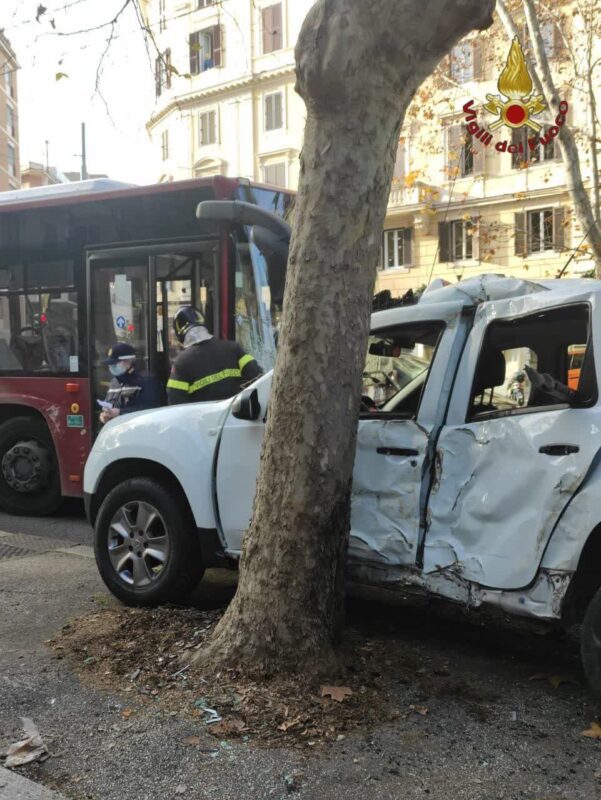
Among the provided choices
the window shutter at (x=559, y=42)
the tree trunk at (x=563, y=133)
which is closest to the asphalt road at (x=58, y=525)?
the tree trunk at (x=563, y=133)

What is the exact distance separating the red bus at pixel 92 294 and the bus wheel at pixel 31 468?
0.01m

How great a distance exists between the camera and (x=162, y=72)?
714 centimetres

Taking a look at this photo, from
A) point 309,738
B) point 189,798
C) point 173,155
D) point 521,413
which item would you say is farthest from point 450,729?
point 173,155

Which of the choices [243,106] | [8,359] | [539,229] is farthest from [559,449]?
[243,106]

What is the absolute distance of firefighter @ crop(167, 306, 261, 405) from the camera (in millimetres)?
5914

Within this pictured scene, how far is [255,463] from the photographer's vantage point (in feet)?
14.4

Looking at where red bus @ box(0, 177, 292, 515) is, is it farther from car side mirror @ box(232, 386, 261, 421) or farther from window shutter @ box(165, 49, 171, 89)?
car side mirror @ box(232, 386, 261, 421)

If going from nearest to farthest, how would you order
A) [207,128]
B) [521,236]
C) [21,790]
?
1. [21,790]
2. [521,236]
3. [207,128]

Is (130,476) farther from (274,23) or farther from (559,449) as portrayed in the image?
(274,23)

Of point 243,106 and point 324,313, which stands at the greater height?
point 243,106

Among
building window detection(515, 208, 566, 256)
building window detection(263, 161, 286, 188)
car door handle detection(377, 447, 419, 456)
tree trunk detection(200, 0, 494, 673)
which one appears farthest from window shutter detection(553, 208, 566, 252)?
car door handle detection(377, 447, 419, 456)

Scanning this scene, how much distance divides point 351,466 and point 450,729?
1.20 meters

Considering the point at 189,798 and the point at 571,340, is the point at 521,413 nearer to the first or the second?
the point at 571,340

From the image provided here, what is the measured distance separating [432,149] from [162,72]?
462 inches
